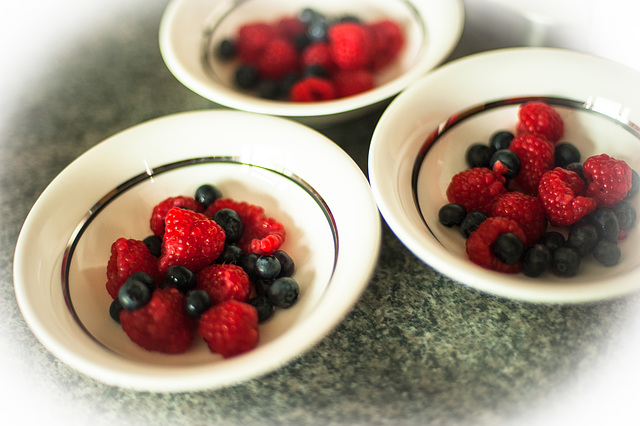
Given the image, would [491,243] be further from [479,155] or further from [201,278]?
[201,278]

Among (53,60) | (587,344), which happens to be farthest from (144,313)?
(53,60)

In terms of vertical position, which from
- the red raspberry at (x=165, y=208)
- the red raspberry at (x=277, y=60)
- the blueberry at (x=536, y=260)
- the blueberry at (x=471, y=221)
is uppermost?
the blueberry at (x=536, y=260)

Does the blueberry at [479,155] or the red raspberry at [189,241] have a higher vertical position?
the blueberry at [479,155]

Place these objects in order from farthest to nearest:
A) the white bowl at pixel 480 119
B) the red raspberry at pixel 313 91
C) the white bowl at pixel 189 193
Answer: the red raspberry at pixel 313 91 → the white bowl at pixel 480 119 → the white bowl at pixel 189 193

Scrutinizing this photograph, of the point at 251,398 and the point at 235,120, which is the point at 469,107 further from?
the point at 251,398

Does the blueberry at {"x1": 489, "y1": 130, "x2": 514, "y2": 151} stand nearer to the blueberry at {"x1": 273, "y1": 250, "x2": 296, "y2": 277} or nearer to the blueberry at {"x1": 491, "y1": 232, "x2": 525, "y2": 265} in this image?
the blueberry at {"x1": 491, "y1": 232, "x2": 525, "y2": 265}

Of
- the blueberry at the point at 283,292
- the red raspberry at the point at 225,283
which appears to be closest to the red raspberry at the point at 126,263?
the red raspberry at the point at 225,283

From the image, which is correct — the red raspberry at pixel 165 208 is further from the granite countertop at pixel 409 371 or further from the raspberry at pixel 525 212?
the raspberry at pixel 525 212
